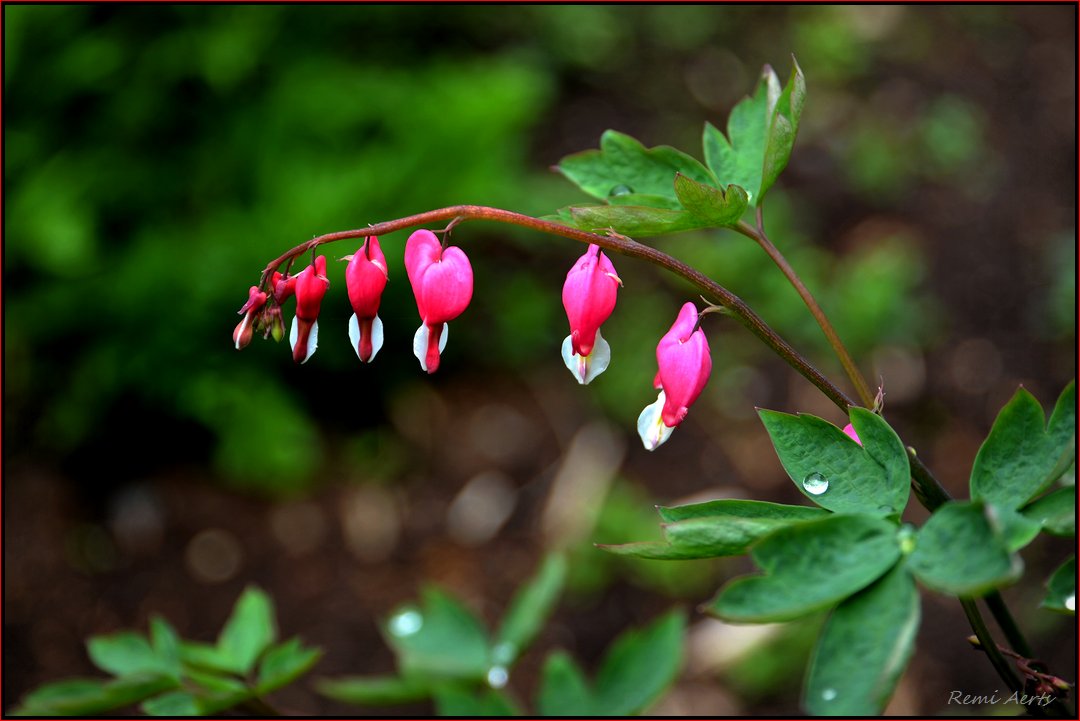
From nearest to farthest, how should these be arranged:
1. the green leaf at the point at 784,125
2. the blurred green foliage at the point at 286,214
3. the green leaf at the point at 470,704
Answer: the green leaf at the point at 784,125, the green leaf at the point at 470,704, the blurred green foliage at the point at 286,214

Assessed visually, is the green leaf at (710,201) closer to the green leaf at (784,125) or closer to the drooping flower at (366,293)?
the green leaf at (784,125)

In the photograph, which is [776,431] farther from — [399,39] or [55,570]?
[399,39]

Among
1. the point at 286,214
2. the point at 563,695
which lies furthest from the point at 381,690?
the point at 286,214

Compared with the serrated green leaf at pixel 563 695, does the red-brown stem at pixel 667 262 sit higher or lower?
higher

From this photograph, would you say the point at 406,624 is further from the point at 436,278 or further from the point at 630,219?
the point at 630,219

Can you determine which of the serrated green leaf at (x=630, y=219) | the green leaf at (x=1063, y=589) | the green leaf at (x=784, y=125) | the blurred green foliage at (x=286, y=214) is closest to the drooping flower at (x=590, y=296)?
the serrated green leaf at (x=630, y=219)

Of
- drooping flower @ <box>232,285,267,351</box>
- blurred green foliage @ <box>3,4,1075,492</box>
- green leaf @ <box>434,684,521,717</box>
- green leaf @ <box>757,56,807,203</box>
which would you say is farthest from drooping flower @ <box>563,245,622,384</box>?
blurred green foliage @ <box>3,4,1075,492</box>
